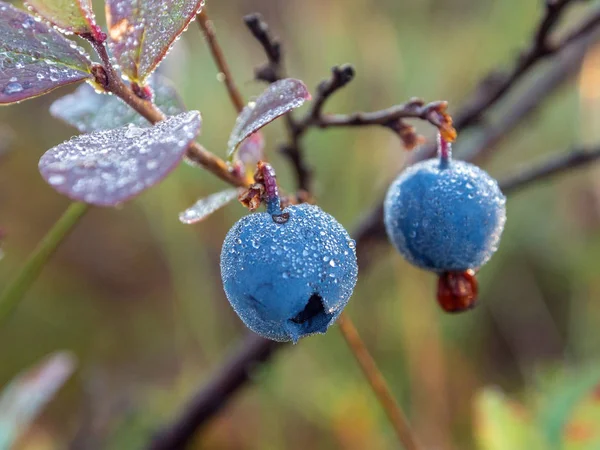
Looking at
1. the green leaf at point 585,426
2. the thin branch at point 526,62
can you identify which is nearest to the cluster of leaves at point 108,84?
the thin branch at point 526,62

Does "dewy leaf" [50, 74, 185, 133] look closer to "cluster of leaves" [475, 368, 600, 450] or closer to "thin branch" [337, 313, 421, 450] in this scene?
"thin branch" [337, 313, 421, 450]

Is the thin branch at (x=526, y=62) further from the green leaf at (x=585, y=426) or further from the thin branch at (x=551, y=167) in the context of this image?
the green leaf at (x=585, y=426)

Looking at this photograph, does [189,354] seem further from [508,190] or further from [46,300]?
[508,190]

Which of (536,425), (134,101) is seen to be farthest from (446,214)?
(536,425)

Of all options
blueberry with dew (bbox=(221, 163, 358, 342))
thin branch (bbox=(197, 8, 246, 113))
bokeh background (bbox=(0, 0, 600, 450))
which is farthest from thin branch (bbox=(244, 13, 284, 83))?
bokeh background (bbox=(0, 0, 600, 450))

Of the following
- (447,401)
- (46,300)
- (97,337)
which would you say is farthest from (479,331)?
(46,300)

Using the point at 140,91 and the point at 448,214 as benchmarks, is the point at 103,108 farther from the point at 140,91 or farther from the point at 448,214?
the point at 448,214
